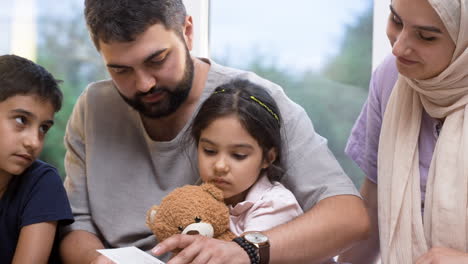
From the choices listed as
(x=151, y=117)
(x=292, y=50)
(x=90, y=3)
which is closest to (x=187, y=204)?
(x=151, y=117)

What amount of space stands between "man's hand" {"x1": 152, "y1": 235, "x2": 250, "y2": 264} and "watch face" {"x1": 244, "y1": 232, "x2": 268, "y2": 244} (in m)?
0.04

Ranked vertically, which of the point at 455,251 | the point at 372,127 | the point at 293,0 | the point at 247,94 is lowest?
the point at 455,251

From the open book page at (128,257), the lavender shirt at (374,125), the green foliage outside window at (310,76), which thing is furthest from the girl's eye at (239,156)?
the green foliage outside window at (310,76)

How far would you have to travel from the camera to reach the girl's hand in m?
1.55

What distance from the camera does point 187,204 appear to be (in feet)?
5.47

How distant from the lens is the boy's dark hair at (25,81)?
6.23 feet

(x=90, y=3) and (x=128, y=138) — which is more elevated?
(x=90, y=3)

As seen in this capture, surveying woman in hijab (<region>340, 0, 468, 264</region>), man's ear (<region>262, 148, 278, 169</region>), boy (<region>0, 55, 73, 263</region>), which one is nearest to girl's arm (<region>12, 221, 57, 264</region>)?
boy (<region>0, 55, 73, 263</region>)

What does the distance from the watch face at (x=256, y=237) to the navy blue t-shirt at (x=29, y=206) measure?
0.64 m

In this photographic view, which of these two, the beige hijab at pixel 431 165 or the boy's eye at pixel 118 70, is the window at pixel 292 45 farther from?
the boy's eye at pixel 118 70

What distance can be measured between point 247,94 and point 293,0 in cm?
92

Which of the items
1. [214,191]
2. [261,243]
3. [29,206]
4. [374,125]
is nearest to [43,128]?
[29,206]

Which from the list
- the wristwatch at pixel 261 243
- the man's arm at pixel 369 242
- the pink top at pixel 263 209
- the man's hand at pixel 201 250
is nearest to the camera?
the man's hand at pixel 201 250

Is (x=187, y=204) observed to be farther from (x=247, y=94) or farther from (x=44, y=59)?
(x=44, y=59)
